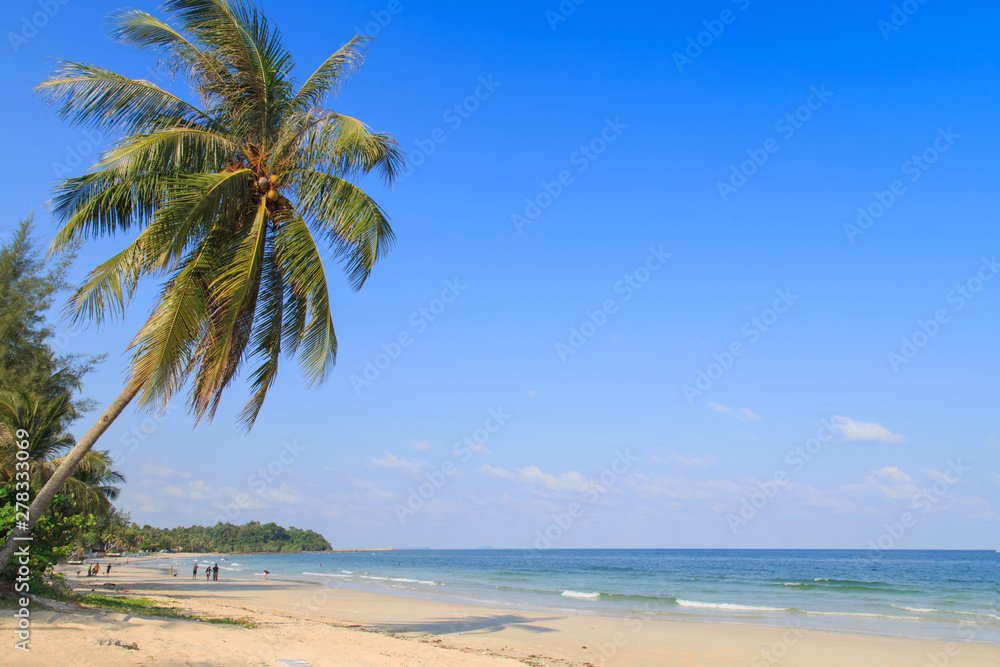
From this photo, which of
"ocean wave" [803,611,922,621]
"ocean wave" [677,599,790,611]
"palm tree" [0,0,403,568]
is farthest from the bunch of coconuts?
"ocean wave" [677,599,790,611]

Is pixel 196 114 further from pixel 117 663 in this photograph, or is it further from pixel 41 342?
pixel 41 342

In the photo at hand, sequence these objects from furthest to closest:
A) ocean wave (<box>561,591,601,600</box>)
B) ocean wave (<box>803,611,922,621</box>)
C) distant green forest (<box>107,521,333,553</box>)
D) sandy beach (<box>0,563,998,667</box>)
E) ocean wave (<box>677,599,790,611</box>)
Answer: distant green forest (<box>107,521,333,553</box>) < ocean wave (<box>561,591,601,600</box>) < ocean wave (<box>677,599,790,611</box>) < ocean wave (<box>803,611,922,621</box>) < sandy beach (<box>0,563,998,667</box>)

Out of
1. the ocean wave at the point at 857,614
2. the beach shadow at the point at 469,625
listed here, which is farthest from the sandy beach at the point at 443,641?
the ocean wave at the point at 857,614

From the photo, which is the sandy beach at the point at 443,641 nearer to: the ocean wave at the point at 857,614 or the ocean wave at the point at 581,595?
the ocean wave at the point at 857,614

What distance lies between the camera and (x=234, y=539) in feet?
481

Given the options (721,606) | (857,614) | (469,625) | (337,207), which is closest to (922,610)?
(857,614)

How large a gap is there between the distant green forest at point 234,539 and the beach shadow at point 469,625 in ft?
369

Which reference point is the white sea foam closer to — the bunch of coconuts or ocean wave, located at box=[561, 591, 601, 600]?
ocean wave, located at box=[561, 591, 601, 600]

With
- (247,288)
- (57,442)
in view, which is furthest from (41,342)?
(247,288)

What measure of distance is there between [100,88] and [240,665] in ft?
24.6

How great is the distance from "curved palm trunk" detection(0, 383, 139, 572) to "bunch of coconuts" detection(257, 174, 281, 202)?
313 cm

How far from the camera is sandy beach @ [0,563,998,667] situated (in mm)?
7250

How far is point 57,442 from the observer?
52.1 feet

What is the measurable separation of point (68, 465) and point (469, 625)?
12382 mm
